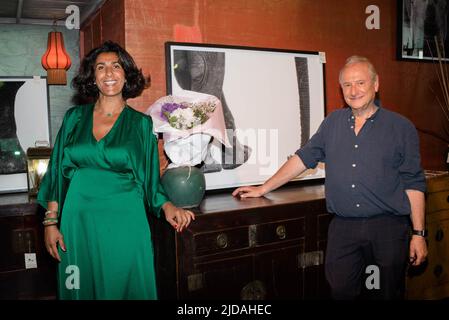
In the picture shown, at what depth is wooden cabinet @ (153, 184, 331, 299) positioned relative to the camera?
6.59ft

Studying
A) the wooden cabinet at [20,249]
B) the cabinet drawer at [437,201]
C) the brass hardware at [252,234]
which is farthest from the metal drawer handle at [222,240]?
the cabinet drawer at [437,201]

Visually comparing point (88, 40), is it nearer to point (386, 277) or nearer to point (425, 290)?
point (386, 277)

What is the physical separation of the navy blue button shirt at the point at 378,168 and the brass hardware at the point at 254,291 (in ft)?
1.89

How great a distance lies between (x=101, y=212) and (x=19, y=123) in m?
1.86

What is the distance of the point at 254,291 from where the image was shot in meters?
2.19

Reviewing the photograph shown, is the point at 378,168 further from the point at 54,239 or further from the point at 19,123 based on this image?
the point at 19,123

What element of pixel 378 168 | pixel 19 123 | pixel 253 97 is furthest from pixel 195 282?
pixel 19 123

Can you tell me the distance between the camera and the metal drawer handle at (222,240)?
2.07 m

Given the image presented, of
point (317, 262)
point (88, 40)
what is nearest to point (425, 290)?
point (317, 262)

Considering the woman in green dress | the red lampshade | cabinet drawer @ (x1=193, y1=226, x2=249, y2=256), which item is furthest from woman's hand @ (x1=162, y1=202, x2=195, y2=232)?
the red lampshade

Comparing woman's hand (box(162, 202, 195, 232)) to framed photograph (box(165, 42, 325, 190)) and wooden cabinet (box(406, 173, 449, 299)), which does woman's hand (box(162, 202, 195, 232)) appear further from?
wooden cabinet (box(406, 173, 449, 299))

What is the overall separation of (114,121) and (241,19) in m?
1.22

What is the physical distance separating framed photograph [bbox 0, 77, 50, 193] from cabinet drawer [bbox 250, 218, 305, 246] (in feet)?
6.50

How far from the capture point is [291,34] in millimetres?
2967
